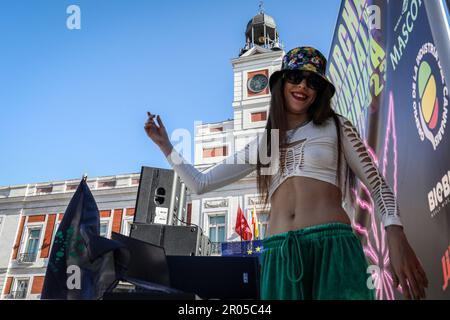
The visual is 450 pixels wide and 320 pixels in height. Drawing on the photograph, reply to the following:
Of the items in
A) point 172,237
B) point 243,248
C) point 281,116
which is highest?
point 243,248

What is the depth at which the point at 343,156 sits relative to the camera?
1.67 meters

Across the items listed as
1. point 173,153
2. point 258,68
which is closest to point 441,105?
point 173,153

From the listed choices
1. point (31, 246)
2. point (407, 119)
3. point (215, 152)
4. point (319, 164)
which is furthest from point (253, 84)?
point (319, 164)

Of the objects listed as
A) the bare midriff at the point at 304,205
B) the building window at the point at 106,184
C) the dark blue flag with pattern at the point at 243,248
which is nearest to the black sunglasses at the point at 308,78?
the bare midriff at the point at 304,205

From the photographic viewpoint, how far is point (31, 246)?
20.9m

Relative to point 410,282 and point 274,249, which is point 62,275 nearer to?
point 274,249

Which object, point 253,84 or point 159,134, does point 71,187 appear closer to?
point 253,84

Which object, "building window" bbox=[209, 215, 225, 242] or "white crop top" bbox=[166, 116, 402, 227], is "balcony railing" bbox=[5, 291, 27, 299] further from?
"white crop top" bbox=[166, 116, 402, 227]

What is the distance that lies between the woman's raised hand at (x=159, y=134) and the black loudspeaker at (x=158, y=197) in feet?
15.3

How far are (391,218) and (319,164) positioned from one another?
0.33 metres

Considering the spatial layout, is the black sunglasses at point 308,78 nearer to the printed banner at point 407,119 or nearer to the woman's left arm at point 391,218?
the woman's left arm at point 391,218

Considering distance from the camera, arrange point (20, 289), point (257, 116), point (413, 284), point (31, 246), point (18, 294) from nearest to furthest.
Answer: point (413, 284)
point (18, 294)
point (20, 289)
point (31, 246)
point (257, 116)

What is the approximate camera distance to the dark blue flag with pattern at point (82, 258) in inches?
66.6

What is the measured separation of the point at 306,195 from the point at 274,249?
236 millimetres
